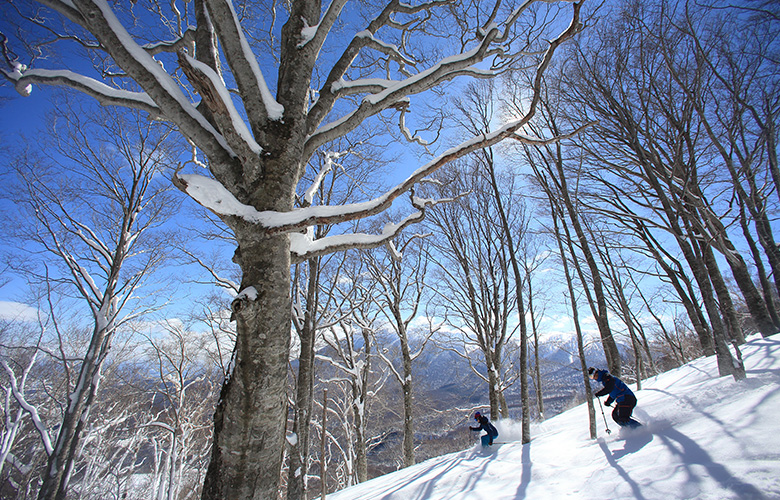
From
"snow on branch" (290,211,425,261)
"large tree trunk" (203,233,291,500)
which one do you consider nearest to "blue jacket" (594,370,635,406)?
"snow on branch" (290,211,425,261)

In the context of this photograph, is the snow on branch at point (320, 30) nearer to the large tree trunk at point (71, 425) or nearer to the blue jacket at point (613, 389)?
the blue jacket at point (613, 389)

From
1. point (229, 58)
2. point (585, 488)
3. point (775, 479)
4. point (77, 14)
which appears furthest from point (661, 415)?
point (77, 14)

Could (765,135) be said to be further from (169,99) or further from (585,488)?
→ (169,99)

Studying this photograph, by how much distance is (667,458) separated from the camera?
10.3ft

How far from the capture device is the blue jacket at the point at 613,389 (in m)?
4.55

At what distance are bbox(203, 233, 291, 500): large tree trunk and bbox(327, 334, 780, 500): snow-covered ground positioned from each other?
3.45 metres

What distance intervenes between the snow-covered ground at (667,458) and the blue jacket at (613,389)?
0.40 metres

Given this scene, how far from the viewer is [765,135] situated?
21.6ft

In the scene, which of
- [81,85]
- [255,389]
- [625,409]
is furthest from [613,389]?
[81,85]

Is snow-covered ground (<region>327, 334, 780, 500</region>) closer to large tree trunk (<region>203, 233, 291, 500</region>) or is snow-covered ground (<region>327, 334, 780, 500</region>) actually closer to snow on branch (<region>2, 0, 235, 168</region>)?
large tree trunk (<region>203, 233, 291, 500</region>)

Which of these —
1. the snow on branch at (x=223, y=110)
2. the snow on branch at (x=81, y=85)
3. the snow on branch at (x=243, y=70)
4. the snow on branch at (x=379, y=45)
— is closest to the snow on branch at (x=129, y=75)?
the snow on branch at (x=81, y=85)

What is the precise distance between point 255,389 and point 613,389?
18.6ft

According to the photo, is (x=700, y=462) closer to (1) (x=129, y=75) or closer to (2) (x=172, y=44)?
(1) (x=129, y=75)

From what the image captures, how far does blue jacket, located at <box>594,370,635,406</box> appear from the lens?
4.55 meters
